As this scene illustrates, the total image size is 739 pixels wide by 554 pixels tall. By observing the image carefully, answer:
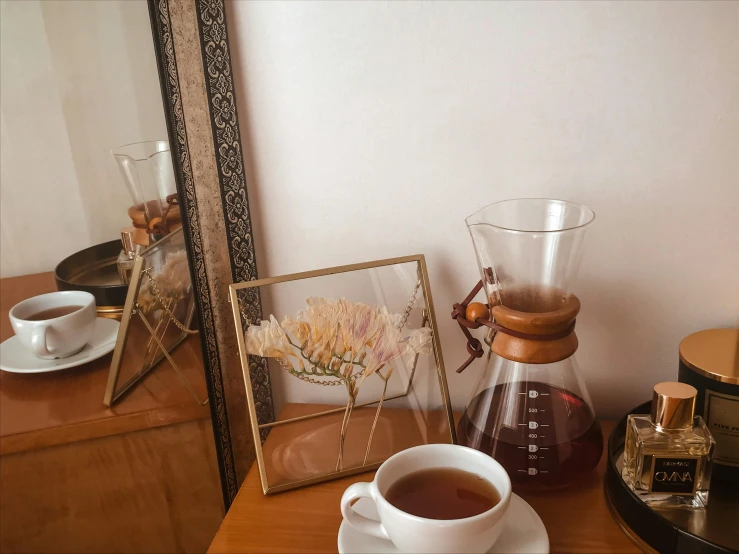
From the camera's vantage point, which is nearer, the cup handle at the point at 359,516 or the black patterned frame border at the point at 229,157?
the cup handle at the point at 359,516

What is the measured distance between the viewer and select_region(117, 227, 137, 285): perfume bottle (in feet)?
2.66

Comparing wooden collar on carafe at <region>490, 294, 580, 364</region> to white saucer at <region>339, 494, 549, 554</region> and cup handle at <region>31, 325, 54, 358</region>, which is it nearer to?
white saucer at <region>339, 494, 549, 554</region>

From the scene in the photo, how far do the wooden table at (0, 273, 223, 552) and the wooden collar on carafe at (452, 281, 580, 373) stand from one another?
395 millimetres

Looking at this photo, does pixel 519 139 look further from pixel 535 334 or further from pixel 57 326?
pixel 57 326

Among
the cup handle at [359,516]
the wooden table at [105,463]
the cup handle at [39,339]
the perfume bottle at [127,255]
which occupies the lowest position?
the wooden table at [105,463]

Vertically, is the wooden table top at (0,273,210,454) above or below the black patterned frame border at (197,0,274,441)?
below

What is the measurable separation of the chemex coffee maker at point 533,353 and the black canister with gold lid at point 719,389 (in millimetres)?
106

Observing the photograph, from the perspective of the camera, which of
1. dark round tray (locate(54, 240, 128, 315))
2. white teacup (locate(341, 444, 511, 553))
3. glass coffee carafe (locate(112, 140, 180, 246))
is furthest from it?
dark round tray (locate(54, 240, 128, 315))

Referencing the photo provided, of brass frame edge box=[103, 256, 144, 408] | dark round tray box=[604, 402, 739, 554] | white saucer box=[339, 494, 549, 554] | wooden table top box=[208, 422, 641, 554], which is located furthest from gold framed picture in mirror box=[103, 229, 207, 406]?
dark round tray box=[604, 402, 739, 554]

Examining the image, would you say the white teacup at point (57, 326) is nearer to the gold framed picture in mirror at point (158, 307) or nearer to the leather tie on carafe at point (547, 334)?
the gold framed picture in mirror at point (158, 307)

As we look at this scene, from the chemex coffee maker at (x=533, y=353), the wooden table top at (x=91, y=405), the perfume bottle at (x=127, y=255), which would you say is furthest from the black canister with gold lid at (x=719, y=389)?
the perfume bottle at (x=127, y=255)

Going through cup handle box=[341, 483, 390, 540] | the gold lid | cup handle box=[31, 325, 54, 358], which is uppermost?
the gold lid

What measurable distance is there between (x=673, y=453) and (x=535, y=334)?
16cm

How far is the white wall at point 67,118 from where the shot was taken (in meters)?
0.75
